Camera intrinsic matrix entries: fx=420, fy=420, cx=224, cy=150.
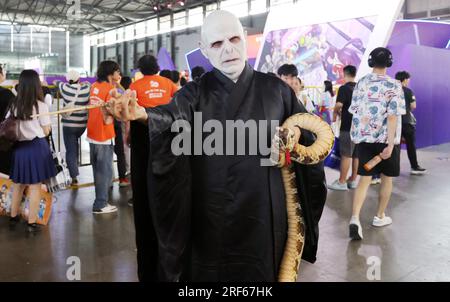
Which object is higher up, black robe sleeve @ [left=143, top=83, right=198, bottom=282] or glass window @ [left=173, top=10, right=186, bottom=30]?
glass window @ [left=173, top=10, right=186, bottom=30]

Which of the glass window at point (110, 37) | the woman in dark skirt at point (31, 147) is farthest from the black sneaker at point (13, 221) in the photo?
the glass window at point (110, 37)

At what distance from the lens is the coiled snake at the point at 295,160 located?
1438 mm

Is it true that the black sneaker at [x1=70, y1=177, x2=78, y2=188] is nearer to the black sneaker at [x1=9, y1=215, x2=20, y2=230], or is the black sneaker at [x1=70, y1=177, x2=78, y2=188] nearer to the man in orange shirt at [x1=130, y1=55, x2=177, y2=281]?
the black sneaker at [x1=9, y1=215, x2=20, y2=230]

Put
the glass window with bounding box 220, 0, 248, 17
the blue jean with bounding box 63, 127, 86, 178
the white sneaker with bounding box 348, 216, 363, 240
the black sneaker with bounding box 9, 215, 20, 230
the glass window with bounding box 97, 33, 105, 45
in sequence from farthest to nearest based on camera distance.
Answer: the glass window with bounding box 97, 33, 105, 45 → the glass window with bounding box 220, 0, 248, 17 → the blue jean with bounding box 63, 127, 86, 178 → the black sneaker with bounding box 9, 215, 20, 230 → the white sneaker with bounding box 348, 216, 363, 240

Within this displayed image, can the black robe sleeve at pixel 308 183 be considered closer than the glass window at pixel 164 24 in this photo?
Yes

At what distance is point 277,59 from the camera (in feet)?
28.4

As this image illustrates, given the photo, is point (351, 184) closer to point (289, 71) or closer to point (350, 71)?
point (350, 71)

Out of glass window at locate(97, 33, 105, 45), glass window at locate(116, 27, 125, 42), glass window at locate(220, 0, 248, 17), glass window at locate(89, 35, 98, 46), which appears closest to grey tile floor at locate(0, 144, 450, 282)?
glass window at locate(220, 0, 248, 17)

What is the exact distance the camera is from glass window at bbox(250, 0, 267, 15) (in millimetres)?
18266

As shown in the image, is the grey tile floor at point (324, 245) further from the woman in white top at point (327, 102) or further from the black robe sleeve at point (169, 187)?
the woman in white top at point (327, 102)

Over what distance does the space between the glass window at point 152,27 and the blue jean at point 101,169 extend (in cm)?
2275

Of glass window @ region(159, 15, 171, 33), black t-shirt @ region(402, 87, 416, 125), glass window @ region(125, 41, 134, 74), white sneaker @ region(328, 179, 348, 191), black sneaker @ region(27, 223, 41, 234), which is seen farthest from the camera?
glass window @ region(125, 41, 134, 74)

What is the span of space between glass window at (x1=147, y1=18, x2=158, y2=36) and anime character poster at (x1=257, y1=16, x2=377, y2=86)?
1806cm
